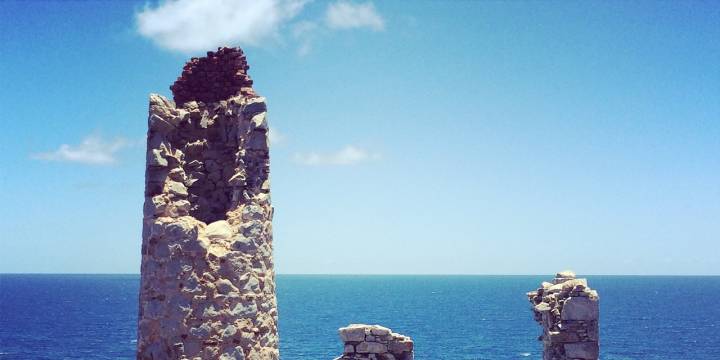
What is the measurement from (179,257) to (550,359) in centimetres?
940

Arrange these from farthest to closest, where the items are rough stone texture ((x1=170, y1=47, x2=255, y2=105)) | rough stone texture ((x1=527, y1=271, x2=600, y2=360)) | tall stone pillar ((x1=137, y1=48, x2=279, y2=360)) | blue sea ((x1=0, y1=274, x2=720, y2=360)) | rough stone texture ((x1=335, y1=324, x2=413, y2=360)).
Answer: blue sea ((x1=0, y1=274, x2=720, y2=360))
rough stone texture ((x1=335, y1=324, x2=413, y2=360))
rough stone texture ((x1=527, y1=271, x2=600, y2=360))
rough stone texture ((x1=170, y1=47, x2=255, y2=105))
tall stone pillar ((x1=137, y1=48, x2=279, y2=360))

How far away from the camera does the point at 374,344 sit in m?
13.1

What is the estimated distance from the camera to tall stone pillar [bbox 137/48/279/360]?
611cm

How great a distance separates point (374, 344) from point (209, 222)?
23.2 ft

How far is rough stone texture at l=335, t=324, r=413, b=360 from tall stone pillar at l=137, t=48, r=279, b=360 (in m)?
6.69

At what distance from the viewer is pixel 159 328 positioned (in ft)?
20.1

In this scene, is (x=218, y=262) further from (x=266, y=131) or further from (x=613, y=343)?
(x=613, y=343)

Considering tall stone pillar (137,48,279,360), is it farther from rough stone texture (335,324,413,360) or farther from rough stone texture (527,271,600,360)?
rough stone texture (527,271,600,360)

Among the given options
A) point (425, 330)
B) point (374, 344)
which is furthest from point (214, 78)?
point (425, 330)

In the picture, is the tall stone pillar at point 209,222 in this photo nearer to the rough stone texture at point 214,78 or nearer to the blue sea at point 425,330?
the rough stone texture at point 214,78

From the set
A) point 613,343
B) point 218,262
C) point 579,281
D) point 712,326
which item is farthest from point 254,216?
point 712,326

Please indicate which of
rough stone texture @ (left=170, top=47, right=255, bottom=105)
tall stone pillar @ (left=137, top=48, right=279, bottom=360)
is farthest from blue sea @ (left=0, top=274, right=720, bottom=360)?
rough stone texture @ (left=170, top=47, right=255, bottom=105)

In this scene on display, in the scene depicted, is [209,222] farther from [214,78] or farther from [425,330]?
[425,330]

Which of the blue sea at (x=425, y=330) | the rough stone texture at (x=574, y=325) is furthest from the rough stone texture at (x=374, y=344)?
the blue sea at (x=425, y=330)
